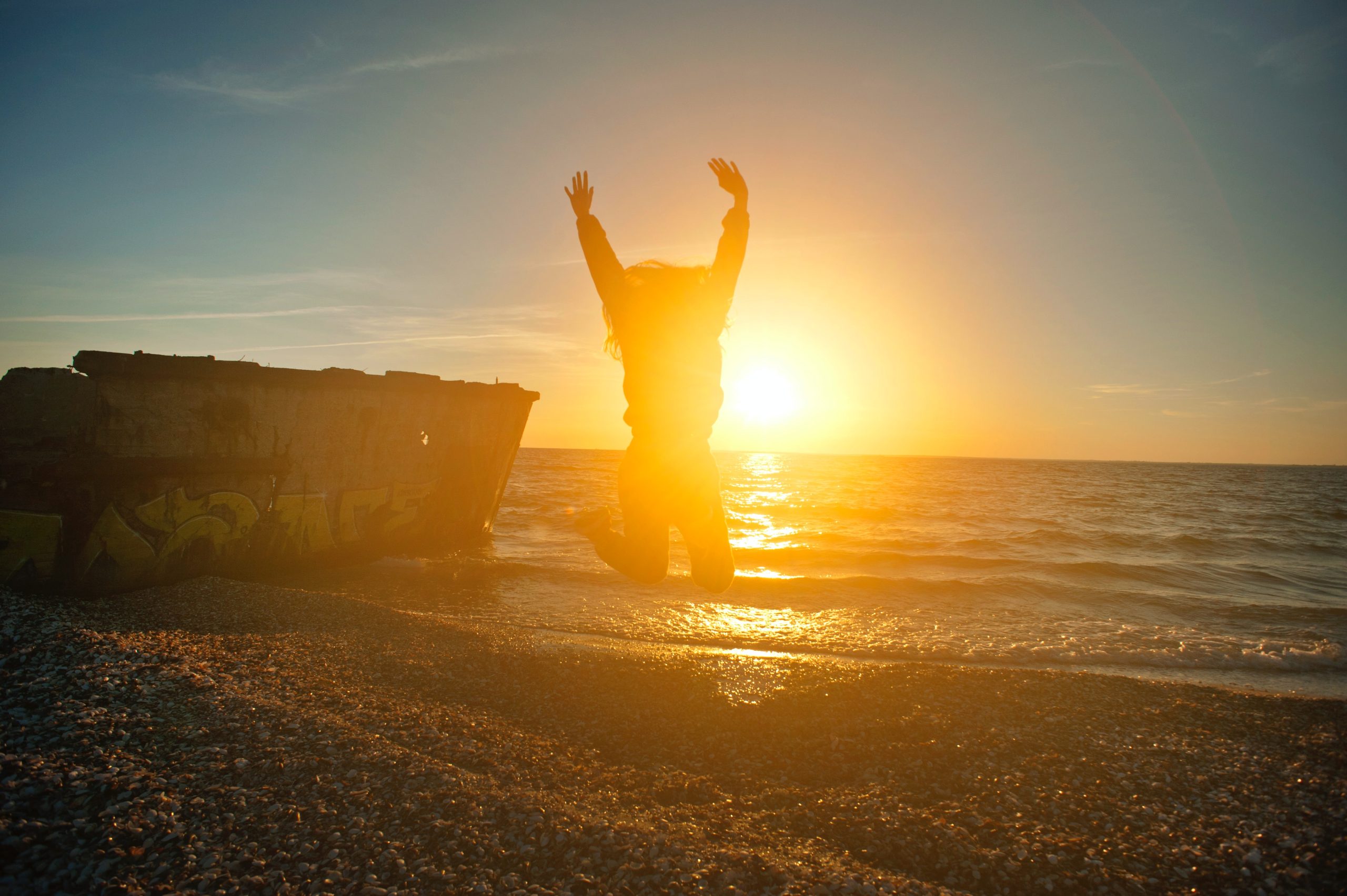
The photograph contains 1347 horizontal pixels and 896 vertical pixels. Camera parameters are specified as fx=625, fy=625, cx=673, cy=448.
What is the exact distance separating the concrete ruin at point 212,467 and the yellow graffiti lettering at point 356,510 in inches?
0.7

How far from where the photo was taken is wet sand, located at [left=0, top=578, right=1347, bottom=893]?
8.57 feet

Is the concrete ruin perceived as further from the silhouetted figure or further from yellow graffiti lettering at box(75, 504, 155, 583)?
the silhouetted figure

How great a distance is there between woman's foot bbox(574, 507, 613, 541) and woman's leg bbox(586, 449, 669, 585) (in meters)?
0.22

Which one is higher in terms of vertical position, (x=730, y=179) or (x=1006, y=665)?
(x=730, y=179)

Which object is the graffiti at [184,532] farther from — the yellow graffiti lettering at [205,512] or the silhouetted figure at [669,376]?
the silhouetted figure at [669,376]

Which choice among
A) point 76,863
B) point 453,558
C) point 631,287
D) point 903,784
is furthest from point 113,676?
point 453,558

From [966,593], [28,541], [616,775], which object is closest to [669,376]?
[616,775]

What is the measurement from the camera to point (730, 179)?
3574mm

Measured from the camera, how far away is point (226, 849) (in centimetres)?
256

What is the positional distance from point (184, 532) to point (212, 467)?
0.75 meters

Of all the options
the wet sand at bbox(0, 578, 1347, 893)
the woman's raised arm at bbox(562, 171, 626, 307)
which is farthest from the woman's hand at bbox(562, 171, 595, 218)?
the wet sand at bbox(0, 578, 1347, 893)

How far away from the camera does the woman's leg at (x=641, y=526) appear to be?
3.53 metres

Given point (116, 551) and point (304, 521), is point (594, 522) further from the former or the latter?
point (304, 521)

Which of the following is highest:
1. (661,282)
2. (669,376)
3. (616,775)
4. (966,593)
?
(661,282)
